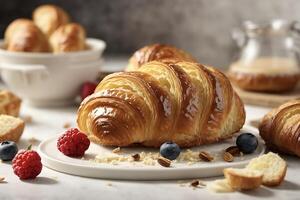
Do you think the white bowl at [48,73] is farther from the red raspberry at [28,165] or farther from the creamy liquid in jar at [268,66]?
the red raspberry at [28,165]

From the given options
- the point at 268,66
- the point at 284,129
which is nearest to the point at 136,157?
the point at 284,129

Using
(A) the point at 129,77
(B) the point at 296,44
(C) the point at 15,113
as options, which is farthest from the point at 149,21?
(A) the point at 129,77

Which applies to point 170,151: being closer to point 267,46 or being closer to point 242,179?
point 242,179

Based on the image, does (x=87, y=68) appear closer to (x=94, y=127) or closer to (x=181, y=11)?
(x=94, y=127)

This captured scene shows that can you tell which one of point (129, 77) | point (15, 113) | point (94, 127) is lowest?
point (15, 113)

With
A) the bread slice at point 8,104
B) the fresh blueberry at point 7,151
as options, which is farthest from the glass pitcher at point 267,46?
the fresh blueberry at point 7,151
